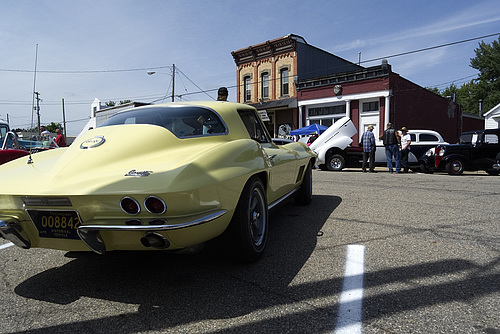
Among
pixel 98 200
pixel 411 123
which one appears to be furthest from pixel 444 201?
pixel 411 123

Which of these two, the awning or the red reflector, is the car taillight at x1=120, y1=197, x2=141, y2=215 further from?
the awning

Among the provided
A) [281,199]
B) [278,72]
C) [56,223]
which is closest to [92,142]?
[56,223]

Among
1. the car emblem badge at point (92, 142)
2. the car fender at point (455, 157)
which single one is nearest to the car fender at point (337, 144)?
the car fender at point (455, 157)

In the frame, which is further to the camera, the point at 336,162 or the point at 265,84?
the point at 265,84

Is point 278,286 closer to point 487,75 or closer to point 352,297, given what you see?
point 352,297

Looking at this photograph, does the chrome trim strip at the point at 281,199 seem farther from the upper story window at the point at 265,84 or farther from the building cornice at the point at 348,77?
the upper story window at the point at 265,84

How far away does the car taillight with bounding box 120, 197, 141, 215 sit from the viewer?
2.01 m

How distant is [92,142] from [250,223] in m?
1.42

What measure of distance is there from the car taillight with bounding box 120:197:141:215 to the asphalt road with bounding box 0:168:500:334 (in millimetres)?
649

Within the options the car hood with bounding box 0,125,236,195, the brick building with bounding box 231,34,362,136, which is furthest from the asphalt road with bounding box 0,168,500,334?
the brick building with bounding box 231,34,362,136

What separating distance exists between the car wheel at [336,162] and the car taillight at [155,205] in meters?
11.2

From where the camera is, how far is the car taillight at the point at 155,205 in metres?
2.00

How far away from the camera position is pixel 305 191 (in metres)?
5.05

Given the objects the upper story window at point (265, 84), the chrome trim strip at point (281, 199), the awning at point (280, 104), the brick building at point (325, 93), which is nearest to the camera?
the chrome trim strip at point (281, 199)
